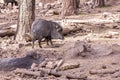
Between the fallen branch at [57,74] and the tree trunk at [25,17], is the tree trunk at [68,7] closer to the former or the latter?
the tree trunk at [25,17]

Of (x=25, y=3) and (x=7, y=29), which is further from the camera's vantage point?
(x=7, y=29)

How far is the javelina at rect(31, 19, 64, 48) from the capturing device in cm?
915

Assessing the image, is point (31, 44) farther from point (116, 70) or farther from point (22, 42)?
point (116, 70)

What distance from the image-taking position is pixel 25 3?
10.3 metres

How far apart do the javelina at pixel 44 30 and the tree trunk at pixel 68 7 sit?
7.38 metres

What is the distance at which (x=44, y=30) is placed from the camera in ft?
30.3

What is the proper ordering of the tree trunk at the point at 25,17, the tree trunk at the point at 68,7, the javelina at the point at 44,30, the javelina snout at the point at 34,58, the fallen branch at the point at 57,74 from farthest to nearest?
the tree trunk at the point at 68,7, the tree trunk at the point at 25,17, the javelina at the point at 44,30, the javelina snout at the point at 34,58, the fallen branch at the point at 57,74

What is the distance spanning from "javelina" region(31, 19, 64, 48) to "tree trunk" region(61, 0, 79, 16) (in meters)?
7.38

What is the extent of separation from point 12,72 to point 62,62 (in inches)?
36.8

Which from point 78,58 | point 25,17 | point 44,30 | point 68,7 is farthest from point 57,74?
point 68,7

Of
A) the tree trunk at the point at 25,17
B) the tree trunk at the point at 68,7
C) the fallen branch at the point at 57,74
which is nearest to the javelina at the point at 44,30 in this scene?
the tree trunk at the point at 25,17

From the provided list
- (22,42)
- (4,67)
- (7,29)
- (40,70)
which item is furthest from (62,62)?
(7,29)

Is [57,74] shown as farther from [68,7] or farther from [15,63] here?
[68,7]

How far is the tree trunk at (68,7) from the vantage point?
16.8 m
